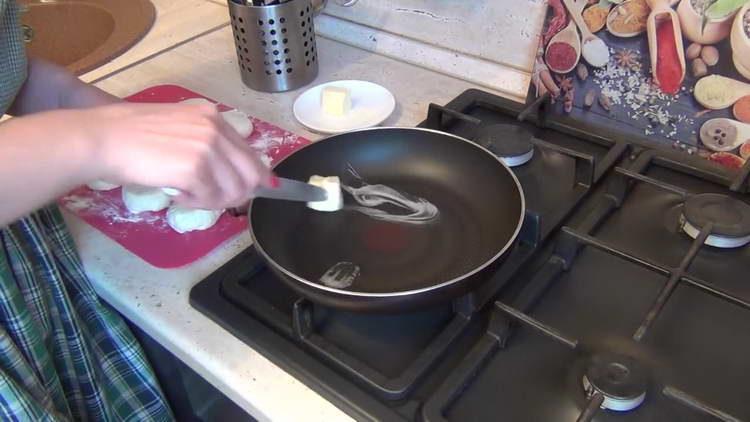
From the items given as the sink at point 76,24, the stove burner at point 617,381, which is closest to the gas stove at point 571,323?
the stove burner at point 617,381

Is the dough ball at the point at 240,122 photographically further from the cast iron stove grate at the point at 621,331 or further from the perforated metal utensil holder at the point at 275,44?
the cast iron stove grate at the point at 621,331

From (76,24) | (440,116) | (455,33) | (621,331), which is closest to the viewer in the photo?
(621,331)

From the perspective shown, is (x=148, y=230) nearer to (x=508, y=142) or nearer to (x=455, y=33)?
(x=508, y=142)

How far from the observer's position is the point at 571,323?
Result: 0.58 meters

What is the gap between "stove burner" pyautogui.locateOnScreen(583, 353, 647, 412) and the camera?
50 centimetres

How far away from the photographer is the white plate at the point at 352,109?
0.88 m

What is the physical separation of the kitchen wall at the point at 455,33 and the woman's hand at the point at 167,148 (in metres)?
0.54

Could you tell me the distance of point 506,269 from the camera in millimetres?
623

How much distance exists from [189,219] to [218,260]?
0.20 ft

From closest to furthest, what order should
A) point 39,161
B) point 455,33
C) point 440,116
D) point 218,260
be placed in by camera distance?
point 39,161 < point 218,260 < point 440,116 < point 455,33

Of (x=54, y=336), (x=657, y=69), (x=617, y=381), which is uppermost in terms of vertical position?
(x=657, y=69)

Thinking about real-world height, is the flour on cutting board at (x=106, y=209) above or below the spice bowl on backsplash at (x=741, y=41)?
below

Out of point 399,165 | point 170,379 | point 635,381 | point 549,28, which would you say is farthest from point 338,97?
point 635,381

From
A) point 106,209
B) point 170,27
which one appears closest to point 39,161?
point 106,209
